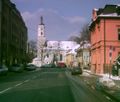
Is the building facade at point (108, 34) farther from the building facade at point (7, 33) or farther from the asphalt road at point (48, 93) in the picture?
the asphalt road at point (48, 93)

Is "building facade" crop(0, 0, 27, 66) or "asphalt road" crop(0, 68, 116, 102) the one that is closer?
"asphalt road" crop(0, 68, 116, 102)

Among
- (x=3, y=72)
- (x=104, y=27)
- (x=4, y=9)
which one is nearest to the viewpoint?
(x=3, y=72)

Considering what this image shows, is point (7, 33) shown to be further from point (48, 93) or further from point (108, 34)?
point (48, 93)

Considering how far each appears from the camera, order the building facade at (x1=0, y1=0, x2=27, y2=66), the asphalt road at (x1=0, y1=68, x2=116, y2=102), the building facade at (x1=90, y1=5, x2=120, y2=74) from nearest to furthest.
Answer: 1. the asphalt road at (x1=0, y1=68, x2=116, y2=102)
2. the building facade at (x1=90, y1=5, x2=120, y2=74)
3. the building facade at (x1=0, y1=0, x2=27, y2=66)

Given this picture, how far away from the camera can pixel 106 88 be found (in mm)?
23297

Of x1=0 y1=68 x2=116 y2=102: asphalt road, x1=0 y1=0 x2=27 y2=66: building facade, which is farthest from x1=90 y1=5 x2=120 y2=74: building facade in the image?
x1=0 y1=68 x2=116 y2=102: asphalt road

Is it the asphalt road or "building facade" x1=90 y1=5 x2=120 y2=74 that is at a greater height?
"building facade" x1=90 y1=5 x2=120 y2=74

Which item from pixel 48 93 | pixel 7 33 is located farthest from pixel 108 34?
pixel 48 93

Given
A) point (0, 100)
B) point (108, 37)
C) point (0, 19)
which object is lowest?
point (0, 100)

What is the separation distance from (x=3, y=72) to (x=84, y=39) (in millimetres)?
61533

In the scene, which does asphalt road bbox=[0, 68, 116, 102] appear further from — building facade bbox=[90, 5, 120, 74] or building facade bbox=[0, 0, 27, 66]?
building facade bbox=[0, 0, 27, 66]

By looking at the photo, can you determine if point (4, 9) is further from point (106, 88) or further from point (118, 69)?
point (106, 88)

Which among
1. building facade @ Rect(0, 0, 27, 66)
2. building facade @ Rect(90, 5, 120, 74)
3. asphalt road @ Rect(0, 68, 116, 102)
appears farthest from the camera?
building facade @ Rect(0, 0, 27, 66)

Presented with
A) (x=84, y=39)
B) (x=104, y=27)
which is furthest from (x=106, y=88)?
(x=84, y=39)
